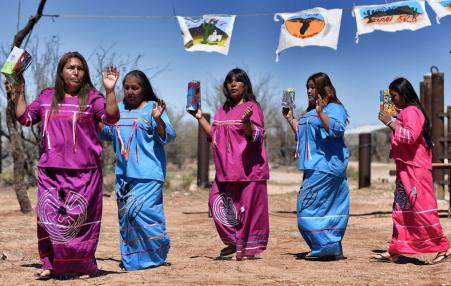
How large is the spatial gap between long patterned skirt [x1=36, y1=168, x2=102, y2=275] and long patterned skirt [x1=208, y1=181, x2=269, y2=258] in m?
1.30

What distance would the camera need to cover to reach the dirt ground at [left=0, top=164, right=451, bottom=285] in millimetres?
4523

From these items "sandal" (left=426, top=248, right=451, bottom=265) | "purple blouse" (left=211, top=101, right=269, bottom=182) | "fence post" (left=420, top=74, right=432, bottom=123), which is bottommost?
"sandal" (left=426, top=248, right=451, bottom=265)

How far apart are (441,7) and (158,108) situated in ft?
18.3

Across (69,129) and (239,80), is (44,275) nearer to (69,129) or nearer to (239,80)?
(69,129)

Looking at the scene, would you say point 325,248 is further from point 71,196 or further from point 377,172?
A: point 377,172

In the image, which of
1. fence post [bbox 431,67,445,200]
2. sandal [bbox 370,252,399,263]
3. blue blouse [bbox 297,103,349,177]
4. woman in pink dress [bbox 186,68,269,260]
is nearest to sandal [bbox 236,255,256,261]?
woman in pink dress [bbox 186,68,269,260]

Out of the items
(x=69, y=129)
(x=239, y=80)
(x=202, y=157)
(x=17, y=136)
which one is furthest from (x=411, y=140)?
(x=202, y=157)

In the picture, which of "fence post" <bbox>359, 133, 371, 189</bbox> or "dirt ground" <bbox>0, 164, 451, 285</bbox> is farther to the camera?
"fence post" <bbox>359, 133, 371, 189</bbox>

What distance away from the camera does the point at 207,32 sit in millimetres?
9805

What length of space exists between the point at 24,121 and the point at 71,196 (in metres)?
0.62

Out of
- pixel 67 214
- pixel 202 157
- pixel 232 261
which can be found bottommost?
pixel 232 261

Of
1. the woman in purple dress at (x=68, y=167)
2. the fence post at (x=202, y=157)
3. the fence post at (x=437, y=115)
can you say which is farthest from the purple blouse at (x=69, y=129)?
the fence post at (x=202, y=157)

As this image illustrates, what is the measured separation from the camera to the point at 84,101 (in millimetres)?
4598

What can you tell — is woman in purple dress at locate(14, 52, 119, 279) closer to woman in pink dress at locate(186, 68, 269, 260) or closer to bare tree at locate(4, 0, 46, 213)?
woman in pink dress at locate(186, 68, 269, 260)
